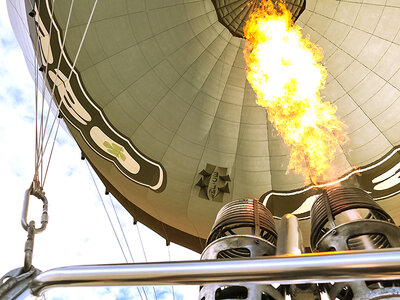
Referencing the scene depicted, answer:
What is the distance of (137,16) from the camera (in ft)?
22.2

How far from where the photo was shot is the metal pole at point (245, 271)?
36.5 inches

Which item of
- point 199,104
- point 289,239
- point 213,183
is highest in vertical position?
point 199,104

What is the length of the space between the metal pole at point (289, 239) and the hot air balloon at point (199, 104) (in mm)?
3661

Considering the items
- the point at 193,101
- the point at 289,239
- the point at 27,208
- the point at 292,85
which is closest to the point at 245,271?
the point at 27,208

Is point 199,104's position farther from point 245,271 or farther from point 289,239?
point 245,271

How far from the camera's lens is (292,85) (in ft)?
23.0

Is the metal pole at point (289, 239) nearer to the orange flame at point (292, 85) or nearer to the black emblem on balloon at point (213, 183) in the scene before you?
the orange flame at point (292, 85)

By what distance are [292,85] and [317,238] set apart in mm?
3666

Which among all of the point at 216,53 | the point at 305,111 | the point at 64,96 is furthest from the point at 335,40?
the point at 64,96

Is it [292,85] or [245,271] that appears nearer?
[245,271]

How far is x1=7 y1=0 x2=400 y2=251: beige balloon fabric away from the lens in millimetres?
6719

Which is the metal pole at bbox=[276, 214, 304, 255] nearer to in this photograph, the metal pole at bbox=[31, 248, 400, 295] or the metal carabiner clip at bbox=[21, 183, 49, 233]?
the metal carabiner clip at bbox=[21, 183, 49, 233]

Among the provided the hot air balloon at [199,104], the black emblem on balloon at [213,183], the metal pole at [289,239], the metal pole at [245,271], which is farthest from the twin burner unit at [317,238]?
the black emblem on balloon at [213,183]

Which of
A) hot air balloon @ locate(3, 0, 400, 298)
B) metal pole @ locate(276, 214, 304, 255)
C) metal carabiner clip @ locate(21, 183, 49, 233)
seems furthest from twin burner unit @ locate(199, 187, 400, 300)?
hot air balloon @ locate(3, 0, 400, 298)
